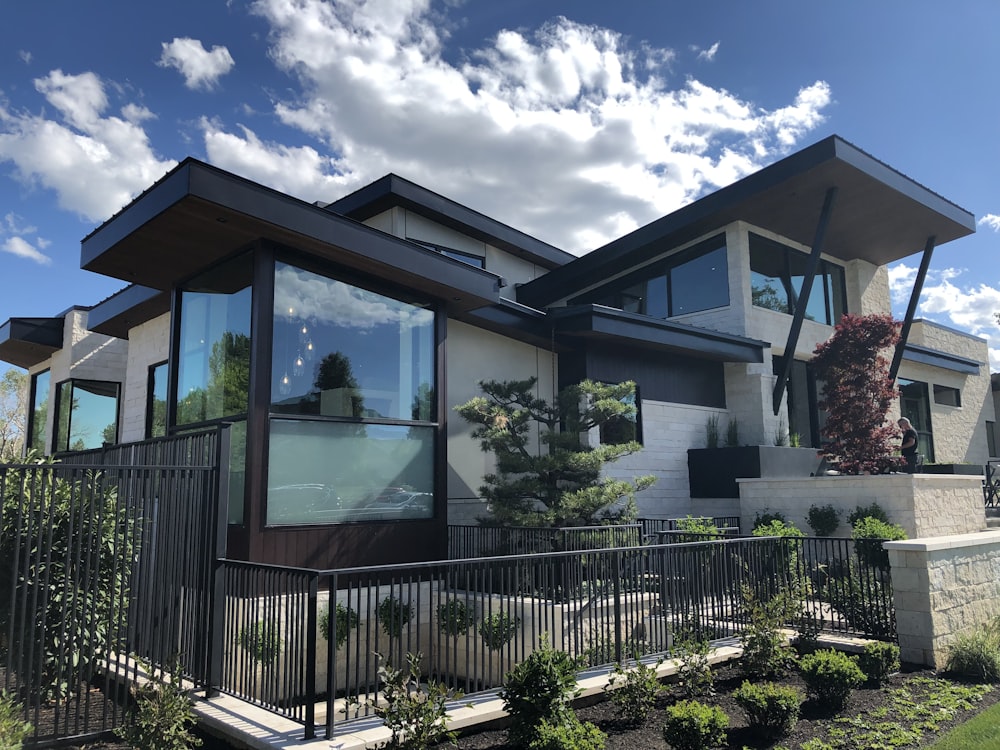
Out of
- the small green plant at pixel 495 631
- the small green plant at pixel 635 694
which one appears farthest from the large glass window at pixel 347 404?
the small green plant at pixel 635 694

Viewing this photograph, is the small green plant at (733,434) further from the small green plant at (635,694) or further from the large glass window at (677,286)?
the small green plant at (635,694)

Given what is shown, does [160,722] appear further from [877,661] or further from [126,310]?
[126,310]

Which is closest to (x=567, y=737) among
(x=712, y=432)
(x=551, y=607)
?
(x=551, y=607)

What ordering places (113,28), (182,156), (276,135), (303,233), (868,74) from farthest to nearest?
(868,74) → (276,135) → (113,28) → (303,233) → (182,156)

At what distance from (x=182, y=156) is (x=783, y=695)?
7.55 metres

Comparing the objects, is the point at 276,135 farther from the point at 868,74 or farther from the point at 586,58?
the point at 868,74

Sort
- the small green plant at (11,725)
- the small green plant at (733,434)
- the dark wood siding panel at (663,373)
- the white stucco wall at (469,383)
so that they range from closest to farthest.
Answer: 1. the small green plant at (11,725)
2. the white stucco wall at (469,383)
3. the dark wood siding panel at (663,373)
4. the small green plant at (733,434)

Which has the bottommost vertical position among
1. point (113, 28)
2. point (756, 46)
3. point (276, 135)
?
point (276, 135)

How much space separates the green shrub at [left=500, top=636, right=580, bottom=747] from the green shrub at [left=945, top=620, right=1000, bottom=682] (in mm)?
4555

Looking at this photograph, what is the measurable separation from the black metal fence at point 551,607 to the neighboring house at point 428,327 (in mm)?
1534

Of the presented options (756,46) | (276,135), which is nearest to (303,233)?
(276,135)

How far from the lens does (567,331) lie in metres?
13.6

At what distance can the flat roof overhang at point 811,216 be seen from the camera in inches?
583

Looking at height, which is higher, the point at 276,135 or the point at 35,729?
the point at 276,135
